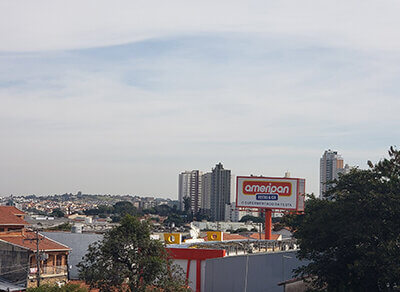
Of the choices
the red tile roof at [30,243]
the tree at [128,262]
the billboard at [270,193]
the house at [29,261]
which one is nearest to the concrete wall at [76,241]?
the red tile roof at [30,243]

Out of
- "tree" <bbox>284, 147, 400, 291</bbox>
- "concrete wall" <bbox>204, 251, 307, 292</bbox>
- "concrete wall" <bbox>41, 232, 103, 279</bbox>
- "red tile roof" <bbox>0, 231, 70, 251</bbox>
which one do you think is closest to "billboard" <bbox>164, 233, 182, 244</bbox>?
"red tile roof" <bbox>0, 231, 70, 251</bbox>

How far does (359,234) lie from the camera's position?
31.5 m

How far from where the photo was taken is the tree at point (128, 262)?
2602cm

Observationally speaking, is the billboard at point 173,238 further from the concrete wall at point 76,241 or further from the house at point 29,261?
the concrete wall at point 76,241

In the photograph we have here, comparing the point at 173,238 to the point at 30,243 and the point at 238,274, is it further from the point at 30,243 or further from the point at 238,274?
the point at 238,274

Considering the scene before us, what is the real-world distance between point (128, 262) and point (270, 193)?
126 feet

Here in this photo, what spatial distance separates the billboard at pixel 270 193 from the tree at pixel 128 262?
3691 cm

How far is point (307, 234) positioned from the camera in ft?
117

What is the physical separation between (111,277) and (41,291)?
8.67 m

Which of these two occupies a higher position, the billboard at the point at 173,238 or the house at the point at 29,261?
the billboard at the point at 173,238

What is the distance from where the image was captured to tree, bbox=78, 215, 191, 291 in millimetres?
26016

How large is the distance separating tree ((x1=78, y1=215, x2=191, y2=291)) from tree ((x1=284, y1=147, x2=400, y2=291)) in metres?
10.2

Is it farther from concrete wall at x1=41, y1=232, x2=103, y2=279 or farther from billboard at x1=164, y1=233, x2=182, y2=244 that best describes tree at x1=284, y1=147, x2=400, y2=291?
concrete wall at x1=41, y1=232, x2=103, y2=279

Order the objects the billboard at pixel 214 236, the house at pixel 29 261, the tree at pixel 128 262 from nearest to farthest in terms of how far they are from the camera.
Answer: the tree at pixel 128 262, the house at pixel 29 261, the billboard at pixel 214 236
